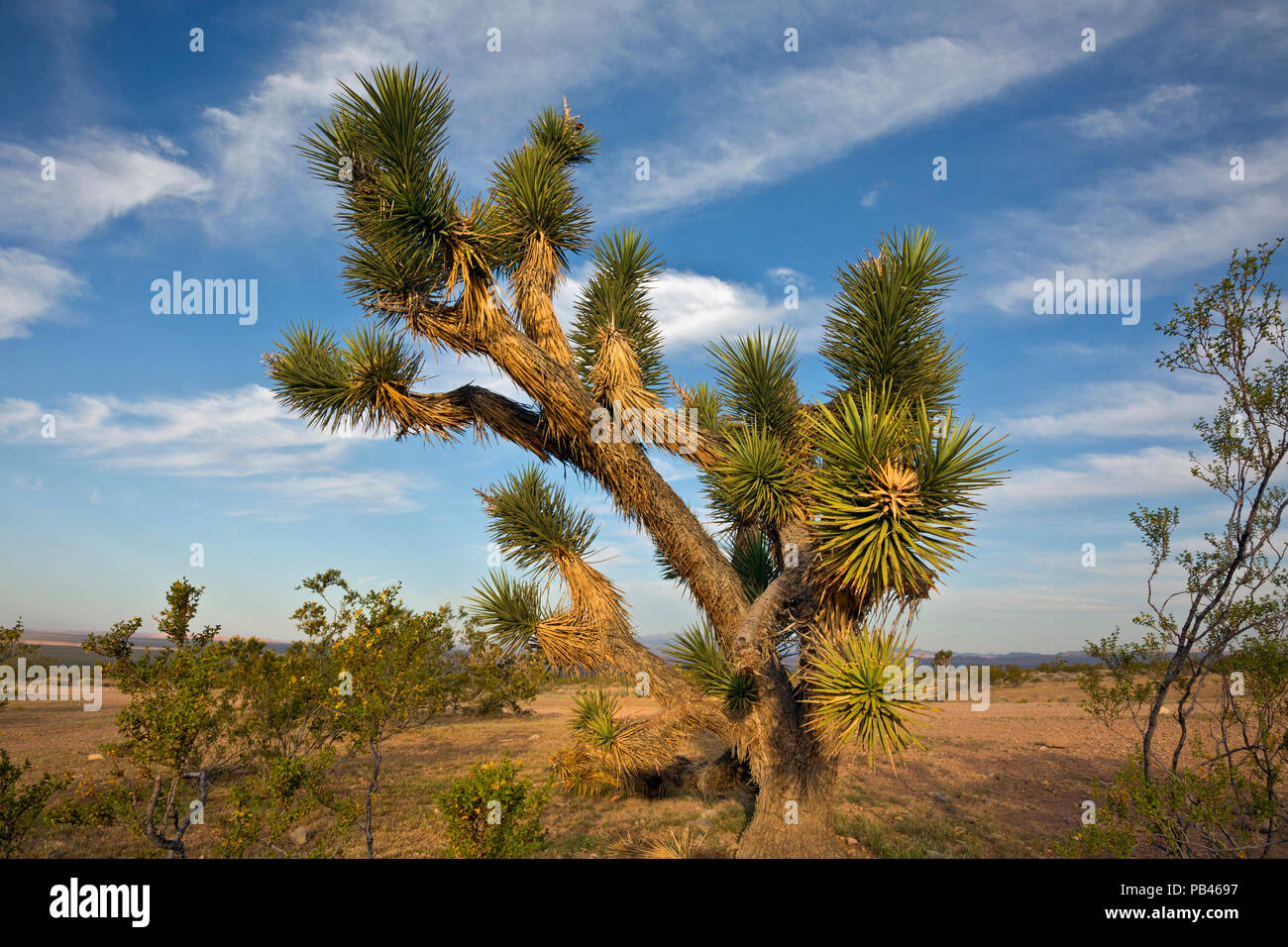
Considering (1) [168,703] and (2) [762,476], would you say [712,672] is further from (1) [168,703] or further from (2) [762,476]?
(1) [168,703]

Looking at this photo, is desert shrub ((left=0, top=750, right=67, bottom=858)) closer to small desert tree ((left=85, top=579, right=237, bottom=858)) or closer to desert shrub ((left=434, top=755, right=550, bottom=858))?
small desert tree ((left=85, top=579, right=237, bottom=858))

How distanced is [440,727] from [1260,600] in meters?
18.0

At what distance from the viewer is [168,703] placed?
5.30 m

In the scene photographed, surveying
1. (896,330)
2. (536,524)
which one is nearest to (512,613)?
(536,524)

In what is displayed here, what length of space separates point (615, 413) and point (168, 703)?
4597 millimetres

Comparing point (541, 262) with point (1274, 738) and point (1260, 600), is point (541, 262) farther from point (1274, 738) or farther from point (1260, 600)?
point (1274, 738)

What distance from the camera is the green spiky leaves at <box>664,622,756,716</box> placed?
6574 millimetres

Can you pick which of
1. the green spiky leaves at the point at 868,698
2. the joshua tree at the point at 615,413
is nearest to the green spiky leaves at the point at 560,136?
the joshua tree at the point at 615,413

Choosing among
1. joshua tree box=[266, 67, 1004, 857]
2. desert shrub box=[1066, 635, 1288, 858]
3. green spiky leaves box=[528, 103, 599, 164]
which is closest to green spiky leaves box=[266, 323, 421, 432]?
joshua tree box=[266, 67, 1004, 857]

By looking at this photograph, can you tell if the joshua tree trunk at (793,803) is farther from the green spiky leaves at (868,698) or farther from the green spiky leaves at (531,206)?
the green spiky leaves at (531,206)

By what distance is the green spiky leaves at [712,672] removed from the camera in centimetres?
657
